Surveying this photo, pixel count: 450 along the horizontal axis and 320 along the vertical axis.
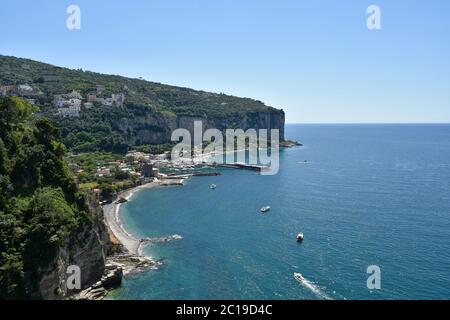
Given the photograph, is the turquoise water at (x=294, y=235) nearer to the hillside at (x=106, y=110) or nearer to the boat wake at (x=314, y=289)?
the boat wake at (x=314, y=289)

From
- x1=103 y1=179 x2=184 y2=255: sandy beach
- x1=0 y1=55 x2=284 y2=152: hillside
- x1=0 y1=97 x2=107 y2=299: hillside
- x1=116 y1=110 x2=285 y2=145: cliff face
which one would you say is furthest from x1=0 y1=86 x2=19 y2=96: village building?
x1=0 y1=97 x2=107 y2=299: hillside

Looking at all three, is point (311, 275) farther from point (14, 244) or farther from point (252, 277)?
point (14, 244)

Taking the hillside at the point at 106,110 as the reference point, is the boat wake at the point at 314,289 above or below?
below

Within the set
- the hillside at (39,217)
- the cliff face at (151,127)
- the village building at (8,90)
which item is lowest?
the hillside at (39,217)

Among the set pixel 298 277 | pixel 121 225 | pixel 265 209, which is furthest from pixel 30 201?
pixel 265 209

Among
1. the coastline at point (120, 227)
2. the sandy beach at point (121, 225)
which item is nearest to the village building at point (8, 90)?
the sandy beach at point (121, 225)

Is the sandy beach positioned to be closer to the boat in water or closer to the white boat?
the white boat
